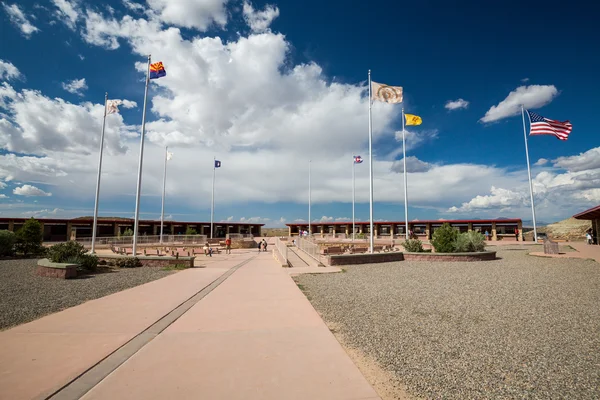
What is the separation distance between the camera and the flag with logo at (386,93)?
18.3m

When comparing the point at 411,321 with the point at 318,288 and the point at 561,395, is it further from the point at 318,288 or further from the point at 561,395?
the point at 318,288

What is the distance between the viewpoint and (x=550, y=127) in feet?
80.3

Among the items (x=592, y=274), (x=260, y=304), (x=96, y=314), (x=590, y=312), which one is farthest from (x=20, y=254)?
(x=592, y=274)

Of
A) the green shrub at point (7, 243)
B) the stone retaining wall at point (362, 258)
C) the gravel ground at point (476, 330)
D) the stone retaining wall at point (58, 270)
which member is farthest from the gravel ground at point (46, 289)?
the stone retaining wall at point (362, 258)

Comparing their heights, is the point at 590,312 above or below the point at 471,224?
below

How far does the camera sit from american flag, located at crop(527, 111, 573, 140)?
2405 cm

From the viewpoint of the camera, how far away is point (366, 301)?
28.3 ft

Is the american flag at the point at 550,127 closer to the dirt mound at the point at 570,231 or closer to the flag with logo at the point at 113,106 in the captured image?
the dirt mound at the point at 570,231

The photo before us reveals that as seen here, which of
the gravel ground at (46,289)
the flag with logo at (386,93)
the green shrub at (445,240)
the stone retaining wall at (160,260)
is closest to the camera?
the gravel ground at (46,289)

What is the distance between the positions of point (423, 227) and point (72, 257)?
50.6m

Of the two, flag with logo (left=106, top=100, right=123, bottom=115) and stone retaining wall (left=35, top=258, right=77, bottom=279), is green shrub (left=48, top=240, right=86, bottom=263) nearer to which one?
stone retaining wall (left=35, top=258, right=77, bottom=279)

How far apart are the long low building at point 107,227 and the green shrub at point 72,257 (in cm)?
2866

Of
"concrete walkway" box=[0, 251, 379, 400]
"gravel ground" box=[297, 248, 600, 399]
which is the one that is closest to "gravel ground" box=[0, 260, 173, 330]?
"concrete walkway" box=[0, 251, 379, 400]

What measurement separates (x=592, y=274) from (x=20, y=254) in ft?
112
